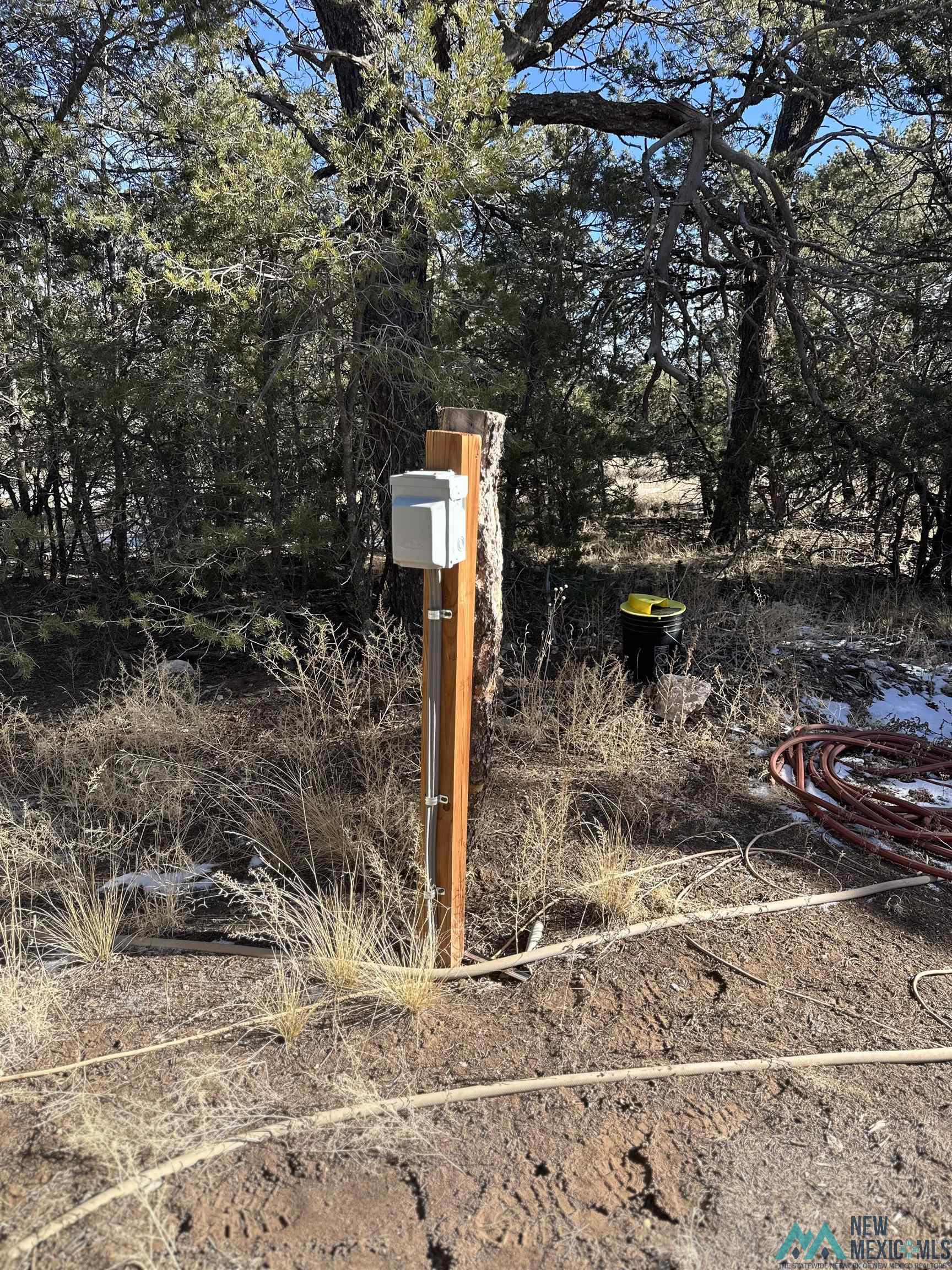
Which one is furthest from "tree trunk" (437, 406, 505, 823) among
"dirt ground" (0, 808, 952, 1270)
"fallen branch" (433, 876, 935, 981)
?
"dirt ground" (0, 808, 952, 1270)

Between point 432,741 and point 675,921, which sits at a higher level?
point 432,741

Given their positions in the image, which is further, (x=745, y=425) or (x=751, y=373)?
(x=751, y=373)

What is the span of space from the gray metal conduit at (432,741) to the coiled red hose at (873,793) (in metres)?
1.95

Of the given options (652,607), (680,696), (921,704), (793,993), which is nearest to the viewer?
(793,993)

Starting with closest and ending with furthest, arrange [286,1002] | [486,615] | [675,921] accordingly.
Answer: [286,1002] → [675,921] → [486,615]

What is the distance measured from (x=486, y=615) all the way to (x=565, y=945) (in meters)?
1.28

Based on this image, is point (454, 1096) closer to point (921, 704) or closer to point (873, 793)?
point (873, 793)

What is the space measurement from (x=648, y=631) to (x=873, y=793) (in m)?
1.51

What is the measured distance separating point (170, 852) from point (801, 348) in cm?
515

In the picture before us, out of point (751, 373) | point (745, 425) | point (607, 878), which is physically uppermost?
point (751, 373)

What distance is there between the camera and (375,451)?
5.25 meters

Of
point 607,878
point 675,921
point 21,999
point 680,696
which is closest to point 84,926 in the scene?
point 21,999

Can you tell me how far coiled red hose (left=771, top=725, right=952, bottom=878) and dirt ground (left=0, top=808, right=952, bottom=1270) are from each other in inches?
26.7

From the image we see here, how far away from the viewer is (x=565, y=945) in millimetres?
2906
